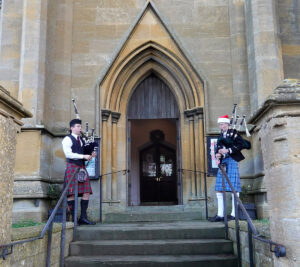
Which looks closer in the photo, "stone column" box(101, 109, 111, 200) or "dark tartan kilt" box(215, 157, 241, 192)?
"dark tartan kilt" box(215, 157, 241, 192)

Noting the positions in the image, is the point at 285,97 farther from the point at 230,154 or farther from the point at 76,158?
the point at 76,158

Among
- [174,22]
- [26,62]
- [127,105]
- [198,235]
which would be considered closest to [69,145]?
[198,235]

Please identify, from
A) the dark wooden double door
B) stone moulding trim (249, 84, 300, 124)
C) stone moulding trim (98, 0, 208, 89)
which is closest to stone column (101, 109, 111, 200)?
stone moulding trim (98, 0, 208, 89)

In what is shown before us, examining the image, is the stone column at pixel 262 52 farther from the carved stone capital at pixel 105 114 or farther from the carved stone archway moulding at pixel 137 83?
the carved stone capital at pixel 105 114

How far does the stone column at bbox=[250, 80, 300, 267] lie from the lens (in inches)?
127

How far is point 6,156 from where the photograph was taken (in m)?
3.66

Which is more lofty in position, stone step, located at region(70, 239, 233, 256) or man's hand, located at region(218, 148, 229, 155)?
man's hand, located at region(218, 148, 229, 155)

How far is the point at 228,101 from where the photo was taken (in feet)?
29.1

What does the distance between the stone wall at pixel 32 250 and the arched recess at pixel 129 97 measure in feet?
12.0

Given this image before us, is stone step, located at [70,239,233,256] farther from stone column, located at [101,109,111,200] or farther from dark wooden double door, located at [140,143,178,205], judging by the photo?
dark wooden double door, located at [140,143,178,205]

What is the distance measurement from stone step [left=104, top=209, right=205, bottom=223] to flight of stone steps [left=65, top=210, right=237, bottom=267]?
1.89m

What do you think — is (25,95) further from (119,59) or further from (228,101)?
(228,101)

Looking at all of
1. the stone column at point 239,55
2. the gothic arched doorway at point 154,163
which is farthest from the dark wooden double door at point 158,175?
the stone column at point 239,55

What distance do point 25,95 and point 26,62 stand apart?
0.73m
